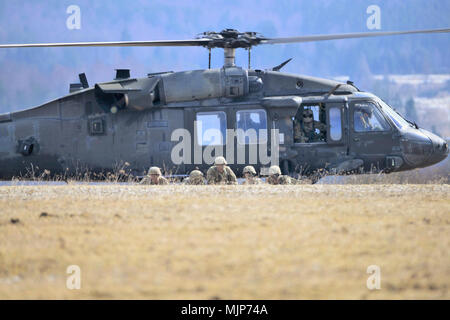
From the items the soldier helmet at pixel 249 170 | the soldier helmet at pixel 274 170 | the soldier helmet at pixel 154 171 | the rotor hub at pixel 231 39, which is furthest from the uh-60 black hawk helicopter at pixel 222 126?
the soldier helmet at pixel 154 171

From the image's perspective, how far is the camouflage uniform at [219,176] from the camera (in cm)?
1327

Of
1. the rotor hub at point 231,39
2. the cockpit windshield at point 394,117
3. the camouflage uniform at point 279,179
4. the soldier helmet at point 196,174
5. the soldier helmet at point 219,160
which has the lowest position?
the camouflage uniform at point 279,179

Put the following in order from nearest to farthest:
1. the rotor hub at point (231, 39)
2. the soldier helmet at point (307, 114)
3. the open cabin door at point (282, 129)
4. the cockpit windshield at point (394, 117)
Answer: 1. the rotor hub at point (231, 39)
2. the open cabin door at point (282, 129)
3. the cockpit windshield at point (394, 117)
4. the soldier helmet at point (307, 114)

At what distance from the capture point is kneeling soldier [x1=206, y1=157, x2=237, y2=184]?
43.6 ft

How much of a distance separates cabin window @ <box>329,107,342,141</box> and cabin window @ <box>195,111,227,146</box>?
90.0 inches

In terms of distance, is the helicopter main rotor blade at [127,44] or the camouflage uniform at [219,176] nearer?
the helicopter main rotor blade at [127,44]

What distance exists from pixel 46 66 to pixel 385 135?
84617 millimetres

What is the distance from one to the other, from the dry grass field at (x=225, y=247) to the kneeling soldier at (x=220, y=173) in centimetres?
392

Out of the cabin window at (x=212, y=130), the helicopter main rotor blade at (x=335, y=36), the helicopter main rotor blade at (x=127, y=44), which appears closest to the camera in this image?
the helicopter main rotor blade at (x=335, y=36)

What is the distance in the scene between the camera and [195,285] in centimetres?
502

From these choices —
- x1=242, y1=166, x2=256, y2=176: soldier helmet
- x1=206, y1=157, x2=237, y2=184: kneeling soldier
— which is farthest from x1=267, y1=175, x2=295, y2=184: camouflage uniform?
x1=206, y1=157, x2=237, y2=184: kneeling soldier

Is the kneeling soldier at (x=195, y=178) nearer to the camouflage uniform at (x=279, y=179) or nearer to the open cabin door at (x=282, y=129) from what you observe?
the camouflage uniform at (x=279, y=179)

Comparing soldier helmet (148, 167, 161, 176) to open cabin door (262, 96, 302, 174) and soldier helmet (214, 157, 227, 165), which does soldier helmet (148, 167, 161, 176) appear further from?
open cabin door (262, 96, 302, 174)
